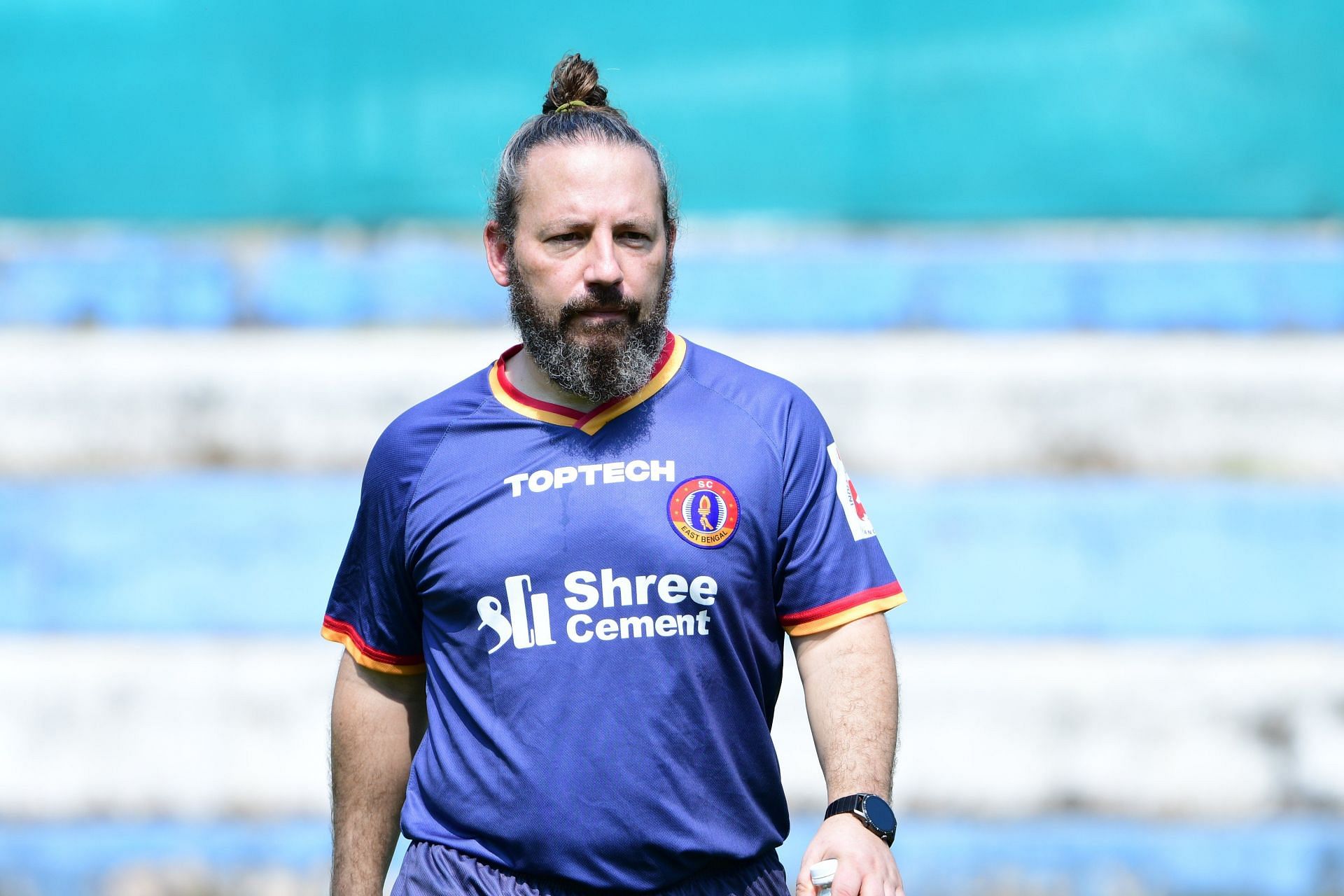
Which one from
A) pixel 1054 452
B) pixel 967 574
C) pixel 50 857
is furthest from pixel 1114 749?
pixel 50 857

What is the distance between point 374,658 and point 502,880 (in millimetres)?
530

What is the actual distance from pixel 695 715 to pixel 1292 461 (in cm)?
441

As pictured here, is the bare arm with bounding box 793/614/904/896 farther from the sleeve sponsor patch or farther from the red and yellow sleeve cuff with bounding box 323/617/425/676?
the red and yellow sleeve cuff with bounding box 323/617/425/676

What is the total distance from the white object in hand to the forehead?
3.85ft

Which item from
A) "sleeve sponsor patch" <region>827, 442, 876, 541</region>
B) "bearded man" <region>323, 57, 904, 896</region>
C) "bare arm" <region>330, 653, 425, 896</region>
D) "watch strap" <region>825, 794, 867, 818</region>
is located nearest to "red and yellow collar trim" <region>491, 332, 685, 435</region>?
"bearded man" <region>323, 57, 904, 896</region>

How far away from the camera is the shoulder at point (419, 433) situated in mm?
2932

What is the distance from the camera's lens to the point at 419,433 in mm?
2947

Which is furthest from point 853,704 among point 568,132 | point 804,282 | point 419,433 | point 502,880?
point 804,282

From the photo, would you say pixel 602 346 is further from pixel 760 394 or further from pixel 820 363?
pixel 820 363

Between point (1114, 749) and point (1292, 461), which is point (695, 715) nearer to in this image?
point (1114, 749)

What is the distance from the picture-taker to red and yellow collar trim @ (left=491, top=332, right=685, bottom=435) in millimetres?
2877

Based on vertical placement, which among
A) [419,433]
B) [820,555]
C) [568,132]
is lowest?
[820,555]

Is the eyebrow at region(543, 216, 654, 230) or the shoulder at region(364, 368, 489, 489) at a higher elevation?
the eyebrow at region(543, 216, 654, 230)

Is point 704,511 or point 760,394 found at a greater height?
point 760,394
